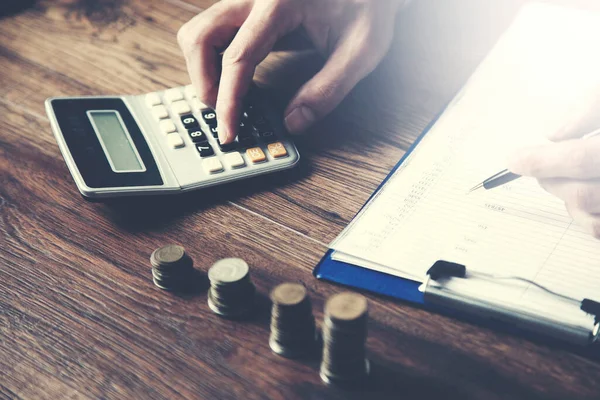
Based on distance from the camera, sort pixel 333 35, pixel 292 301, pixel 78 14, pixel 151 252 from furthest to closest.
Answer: pixel 78 14, pixel 333 35, pixel 151 252, pixel 292 301

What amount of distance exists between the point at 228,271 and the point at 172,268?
52 millimetres

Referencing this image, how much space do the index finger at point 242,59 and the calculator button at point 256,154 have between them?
25mm

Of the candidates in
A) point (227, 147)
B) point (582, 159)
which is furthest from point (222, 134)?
point (582, 159)

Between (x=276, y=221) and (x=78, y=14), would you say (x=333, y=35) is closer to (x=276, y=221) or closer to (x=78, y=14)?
(x=276, y=221)

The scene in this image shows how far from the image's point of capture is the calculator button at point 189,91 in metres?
0.74

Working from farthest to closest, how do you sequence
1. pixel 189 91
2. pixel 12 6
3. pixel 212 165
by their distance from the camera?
1. pixel 12 6
2. pixel 189 91
3. pixel 212 165

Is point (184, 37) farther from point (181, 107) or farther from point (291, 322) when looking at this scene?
point (291, 322)

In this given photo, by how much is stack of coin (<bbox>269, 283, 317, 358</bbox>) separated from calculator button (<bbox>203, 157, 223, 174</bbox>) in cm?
21

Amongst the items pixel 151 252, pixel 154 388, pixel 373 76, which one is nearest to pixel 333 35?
pixel 373 76

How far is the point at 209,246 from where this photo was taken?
578 mm

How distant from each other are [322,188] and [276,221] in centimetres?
7

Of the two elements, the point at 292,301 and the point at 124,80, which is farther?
the point at 124,80

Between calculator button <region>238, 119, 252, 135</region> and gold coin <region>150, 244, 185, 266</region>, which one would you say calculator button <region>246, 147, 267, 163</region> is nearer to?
calculator button <region>238, 119, 252, 135</region>

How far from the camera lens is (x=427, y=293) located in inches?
19.7
